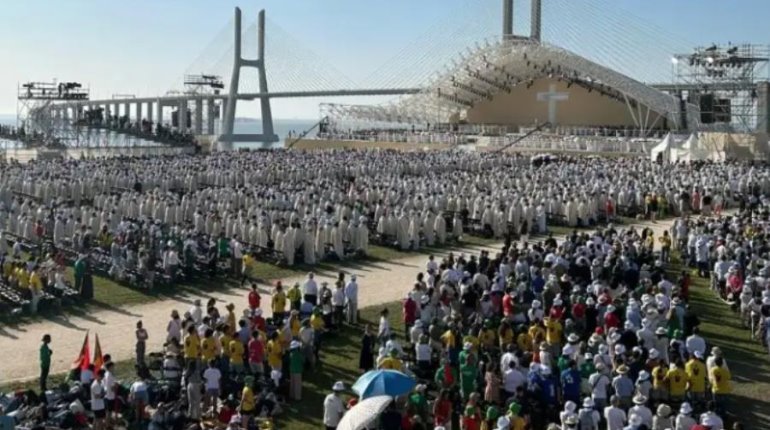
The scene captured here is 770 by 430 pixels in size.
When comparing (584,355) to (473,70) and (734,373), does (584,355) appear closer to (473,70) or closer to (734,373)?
(734,373)

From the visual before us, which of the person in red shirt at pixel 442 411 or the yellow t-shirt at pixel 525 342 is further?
the yellow t-shirt at pixel 525 342

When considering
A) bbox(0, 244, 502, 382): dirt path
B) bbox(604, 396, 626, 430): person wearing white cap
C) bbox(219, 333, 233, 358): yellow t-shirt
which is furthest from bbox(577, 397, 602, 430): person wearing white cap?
bbox(0, 244, 502, 382): dirt path

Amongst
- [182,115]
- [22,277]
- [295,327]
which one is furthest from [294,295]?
[182,115]

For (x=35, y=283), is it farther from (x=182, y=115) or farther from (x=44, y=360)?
(x=182, y=115)

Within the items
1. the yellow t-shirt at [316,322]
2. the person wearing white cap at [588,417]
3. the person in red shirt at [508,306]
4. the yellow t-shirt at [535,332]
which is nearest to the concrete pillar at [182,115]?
the yellow t-shirt at [316,322]

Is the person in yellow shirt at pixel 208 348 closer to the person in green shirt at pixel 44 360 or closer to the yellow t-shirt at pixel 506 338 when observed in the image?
the person in green shirt at pixel 44 360

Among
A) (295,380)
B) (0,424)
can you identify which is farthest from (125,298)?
(0,424)

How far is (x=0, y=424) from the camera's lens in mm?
8602

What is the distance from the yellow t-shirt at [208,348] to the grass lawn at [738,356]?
6.02m

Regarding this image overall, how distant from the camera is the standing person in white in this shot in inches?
571

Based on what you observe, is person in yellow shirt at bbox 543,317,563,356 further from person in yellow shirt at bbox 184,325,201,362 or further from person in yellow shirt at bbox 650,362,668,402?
person in yellow shirt at bbox 184,325,201,362

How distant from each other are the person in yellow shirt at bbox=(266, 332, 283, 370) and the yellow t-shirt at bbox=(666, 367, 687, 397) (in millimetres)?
4484

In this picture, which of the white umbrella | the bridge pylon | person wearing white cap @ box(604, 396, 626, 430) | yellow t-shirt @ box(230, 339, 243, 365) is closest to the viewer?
the white umbrella

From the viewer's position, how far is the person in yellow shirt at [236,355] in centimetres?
1114
